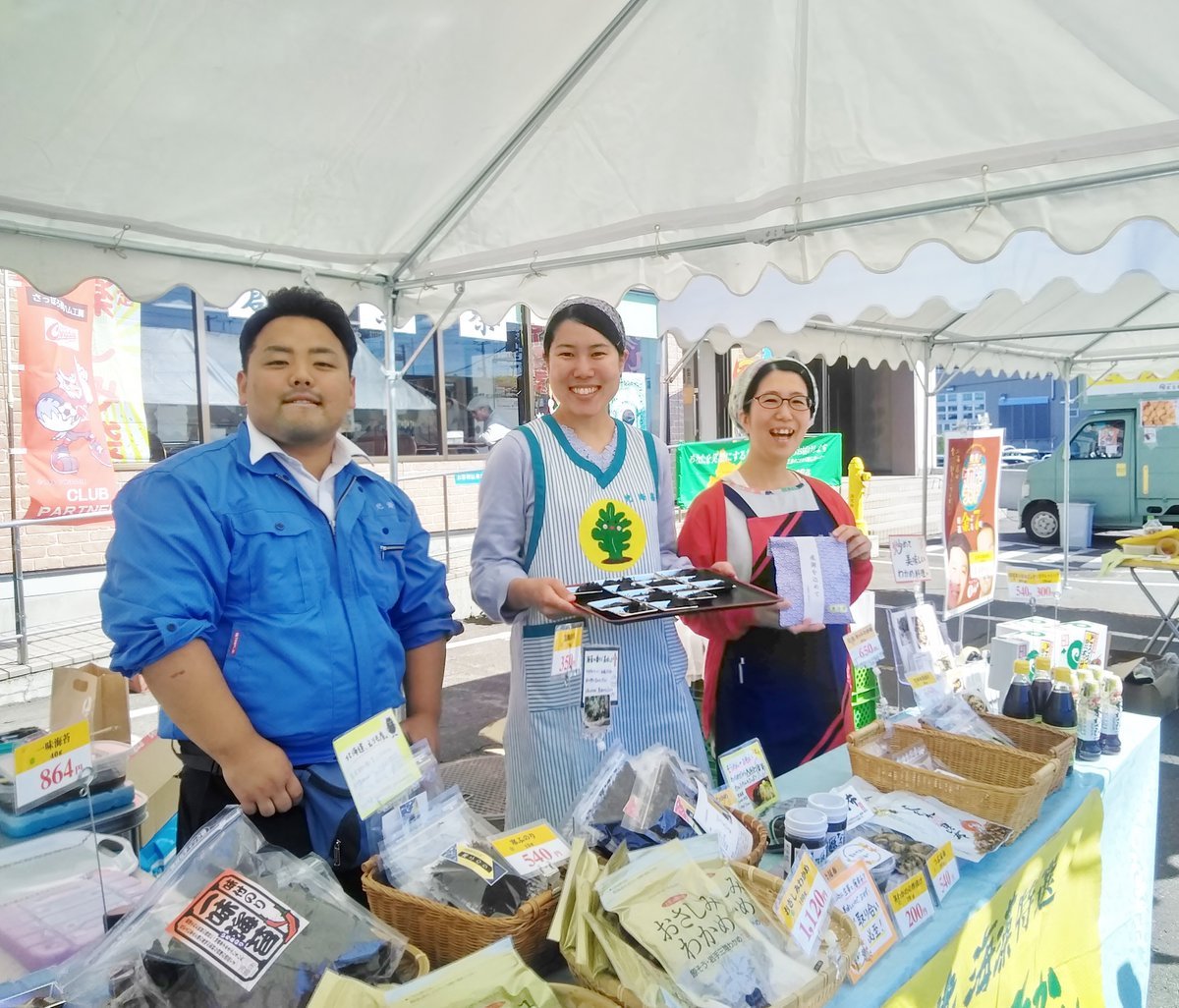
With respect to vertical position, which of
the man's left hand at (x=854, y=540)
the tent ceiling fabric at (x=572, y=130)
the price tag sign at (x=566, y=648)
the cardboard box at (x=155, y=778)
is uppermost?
the tent ceiling fabric at (x=572, y=130)

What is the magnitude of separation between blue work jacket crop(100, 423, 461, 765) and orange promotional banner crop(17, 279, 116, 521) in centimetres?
511

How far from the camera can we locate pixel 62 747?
4.76 ft

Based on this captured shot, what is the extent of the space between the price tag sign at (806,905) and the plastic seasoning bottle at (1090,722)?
4.35 ft

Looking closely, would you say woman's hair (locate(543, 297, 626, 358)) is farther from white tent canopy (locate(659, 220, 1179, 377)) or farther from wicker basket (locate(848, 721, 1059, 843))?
white tent canopy (locate(659, 220, 1179, 377))

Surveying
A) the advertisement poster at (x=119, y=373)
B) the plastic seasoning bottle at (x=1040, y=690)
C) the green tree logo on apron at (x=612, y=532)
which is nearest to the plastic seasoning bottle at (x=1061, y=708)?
the plastic seasoning bottle at (x=1040, y=690)

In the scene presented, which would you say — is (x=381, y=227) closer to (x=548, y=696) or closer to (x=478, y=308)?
(x=478, y=308)

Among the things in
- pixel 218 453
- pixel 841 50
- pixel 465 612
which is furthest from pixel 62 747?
pixel 465 612

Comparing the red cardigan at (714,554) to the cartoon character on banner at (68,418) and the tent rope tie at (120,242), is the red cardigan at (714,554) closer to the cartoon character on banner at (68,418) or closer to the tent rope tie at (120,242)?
the tent rope tie at (120,242)

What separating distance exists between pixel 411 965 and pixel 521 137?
2.74 m

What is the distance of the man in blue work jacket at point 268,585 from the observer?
1.43 metres

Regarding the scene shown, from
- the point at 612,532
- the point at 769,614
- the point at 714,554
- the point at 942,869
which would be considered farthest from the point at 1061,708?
the point at 612,532

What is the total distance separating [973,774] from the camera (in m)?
1.87

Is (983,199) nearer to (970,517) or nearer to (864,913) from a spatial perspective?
(864,913)

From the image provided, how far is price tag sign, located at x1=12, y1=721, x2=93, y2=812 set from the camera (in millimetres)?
1430
